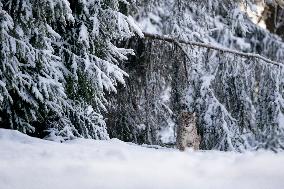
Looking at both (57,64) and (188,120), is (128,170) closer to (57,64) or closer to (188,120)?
(188,120)

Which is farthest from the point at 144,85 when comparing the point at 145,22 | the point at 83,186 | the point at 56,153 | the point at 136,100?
the point at 83,186

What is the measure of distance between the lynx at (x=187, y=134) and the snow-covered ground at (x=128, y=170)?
1401 mm

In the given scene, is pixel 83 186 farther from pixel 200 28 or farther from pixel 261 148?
pixel 200 28

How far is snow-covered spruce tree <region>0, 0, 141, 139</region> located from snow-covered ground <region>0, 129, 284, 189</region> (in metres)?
1.24

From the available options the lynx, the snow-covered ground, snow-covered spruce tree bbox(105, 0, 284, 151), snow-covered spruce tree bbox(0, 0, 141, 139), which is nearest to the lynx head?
the lynx

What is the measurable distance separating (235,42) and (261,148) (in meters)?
6.33

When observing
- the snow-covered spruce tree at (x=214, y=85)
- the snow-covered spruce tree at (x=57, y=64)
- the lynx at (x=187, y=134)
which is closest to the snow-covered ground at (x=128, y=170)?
the snow-covered spruce tree at (x=57, y=64)

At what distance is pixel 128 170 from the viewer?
2096mm

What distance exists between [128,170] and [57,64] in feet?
7.30

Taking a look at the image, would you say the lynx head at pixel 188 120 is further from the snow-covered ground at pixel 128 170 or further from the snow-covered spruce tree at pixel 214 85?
the snow-covered spruce tree at pixel 214 85

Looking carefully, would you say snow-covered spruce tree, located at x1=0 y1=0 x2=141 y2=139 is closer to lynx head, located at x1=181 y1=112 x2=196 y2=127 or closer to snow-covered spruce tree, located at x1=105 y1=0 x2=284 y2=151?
lynx head, located at x1=181 y1=112 x2=196 y2=127

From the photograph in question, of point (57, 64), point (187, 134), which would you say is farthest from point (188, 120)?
point (57, 64)

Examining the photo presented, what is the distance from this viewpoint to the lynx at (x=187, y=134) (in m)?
3.91

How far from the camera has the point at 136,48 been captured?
572 cm
